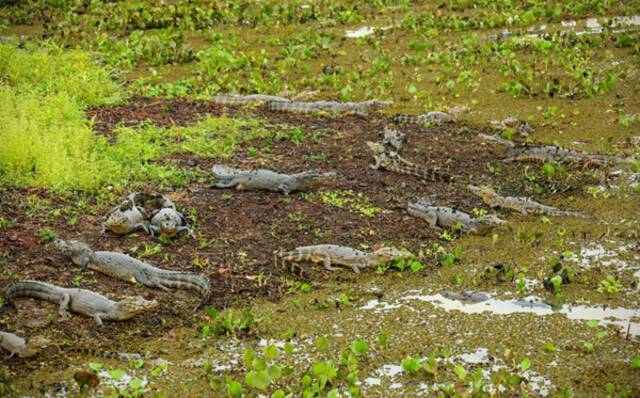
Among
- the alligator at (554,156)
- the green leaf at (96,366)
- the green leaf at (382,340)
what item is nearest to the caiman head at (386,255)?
the green leaf at (382,340)

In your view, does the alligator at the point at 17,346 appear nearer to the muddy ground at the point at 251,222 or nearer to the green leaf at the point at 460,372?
the muddy ground at the point at 251,222

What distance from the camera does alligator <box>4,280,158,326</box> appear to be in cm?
772

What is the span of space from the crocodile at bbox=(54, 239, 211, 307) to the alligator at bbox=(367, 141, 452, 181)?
3808mm

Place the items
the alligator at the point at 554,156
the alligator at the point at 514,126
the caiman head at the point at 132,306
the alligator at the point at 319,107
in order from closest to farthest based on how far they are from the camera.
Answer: the caiman head at the point at 132,306 → the alligator at the point at 554,156 → the alligator at the point at 514,126 → the alligator at the point at 319,107

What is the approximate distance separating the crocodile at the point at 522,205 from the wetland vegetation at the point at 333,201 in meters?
0.13

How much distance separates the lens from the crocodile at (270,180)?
10.6 meters

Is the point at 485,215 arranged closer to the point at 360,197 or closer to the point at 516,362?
the point at 360,197

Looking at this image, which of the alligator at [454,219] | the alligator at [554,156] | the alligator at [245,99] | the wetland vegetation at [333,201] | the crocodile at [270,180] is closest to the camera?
the wetland vegetation at [333,201]

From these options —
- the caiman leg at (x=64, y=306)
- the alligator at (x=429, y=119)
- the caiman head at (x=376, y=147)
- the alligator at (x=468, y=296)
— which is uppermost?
the caiman leg at (x=64, y=306)

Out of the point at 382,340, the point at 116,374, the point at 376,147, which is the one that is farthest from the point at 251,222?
the point at 116,374

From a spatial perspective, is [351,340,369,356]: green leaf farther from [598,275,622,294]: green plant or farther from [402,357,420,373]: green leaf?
[598,275,622,294]: green plant

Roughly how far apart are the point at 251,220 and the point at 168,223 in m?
1.08

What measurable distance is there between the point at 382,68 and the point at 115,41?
17.1 feet

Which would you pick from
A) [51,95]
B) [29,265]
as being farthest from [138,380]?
[51,95]
